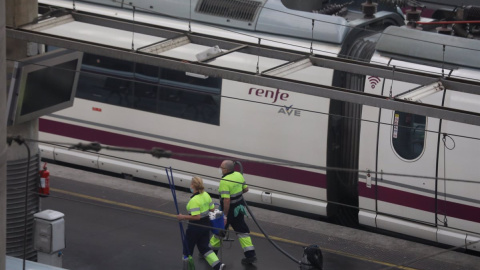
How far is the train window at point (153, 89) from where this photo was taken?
15.6 meters

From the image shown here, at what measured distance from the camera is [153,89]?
16125 mm

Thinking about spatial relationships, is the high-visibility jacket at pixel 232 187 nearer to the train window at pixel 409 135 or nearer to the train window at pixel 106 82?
the train window at pixel 409 135

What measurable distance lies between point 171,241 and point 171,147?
6.18 ft

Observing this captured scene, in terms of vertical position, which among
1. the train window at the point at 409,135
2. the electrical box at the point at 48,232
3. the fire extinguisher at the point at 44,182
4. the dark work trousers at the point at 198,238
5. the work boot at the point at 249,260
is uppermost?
the train window at the point at 409,135

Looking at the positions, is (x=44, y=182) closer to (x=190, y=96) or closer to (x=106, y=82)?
(x=190, y=96)

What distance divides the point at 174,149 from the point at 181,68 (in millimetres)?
5129

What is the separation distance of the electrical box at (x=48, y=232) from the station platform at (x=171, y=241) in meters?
0.74

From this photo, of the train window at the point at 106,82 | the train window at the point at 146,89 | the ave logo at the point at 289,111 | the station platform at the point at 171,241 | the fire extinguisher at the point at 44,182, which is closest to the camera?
the fire extinguisher at the point at 44,182

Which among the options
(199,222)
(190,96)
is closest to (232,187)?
(199,222)

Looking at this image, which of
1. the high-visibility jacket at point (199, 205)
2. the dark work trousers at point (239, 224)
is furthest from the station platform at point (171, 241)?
the high-visibility jacket at point (199, 205)

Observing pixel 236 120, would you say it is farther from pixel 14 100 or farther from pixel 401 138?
pixel 14 100

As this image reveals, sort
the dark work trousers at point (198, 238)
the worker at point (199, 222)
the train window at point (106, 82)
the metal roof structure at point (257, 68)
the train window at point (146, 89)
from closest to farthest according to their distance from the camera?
1. the metal roof structure at point (257, 68)
2. the worker at point (199, 222)
3. the dark work trousers at point (198, 238)
4. the train window at point (146, 89)
5. the train window at point (106, 82)

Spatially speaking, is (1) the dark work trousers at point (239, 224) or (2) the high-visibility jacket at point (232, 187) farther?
(1) the dark work trousers at point (239, 224)

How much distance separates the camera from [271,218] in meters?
16.0
